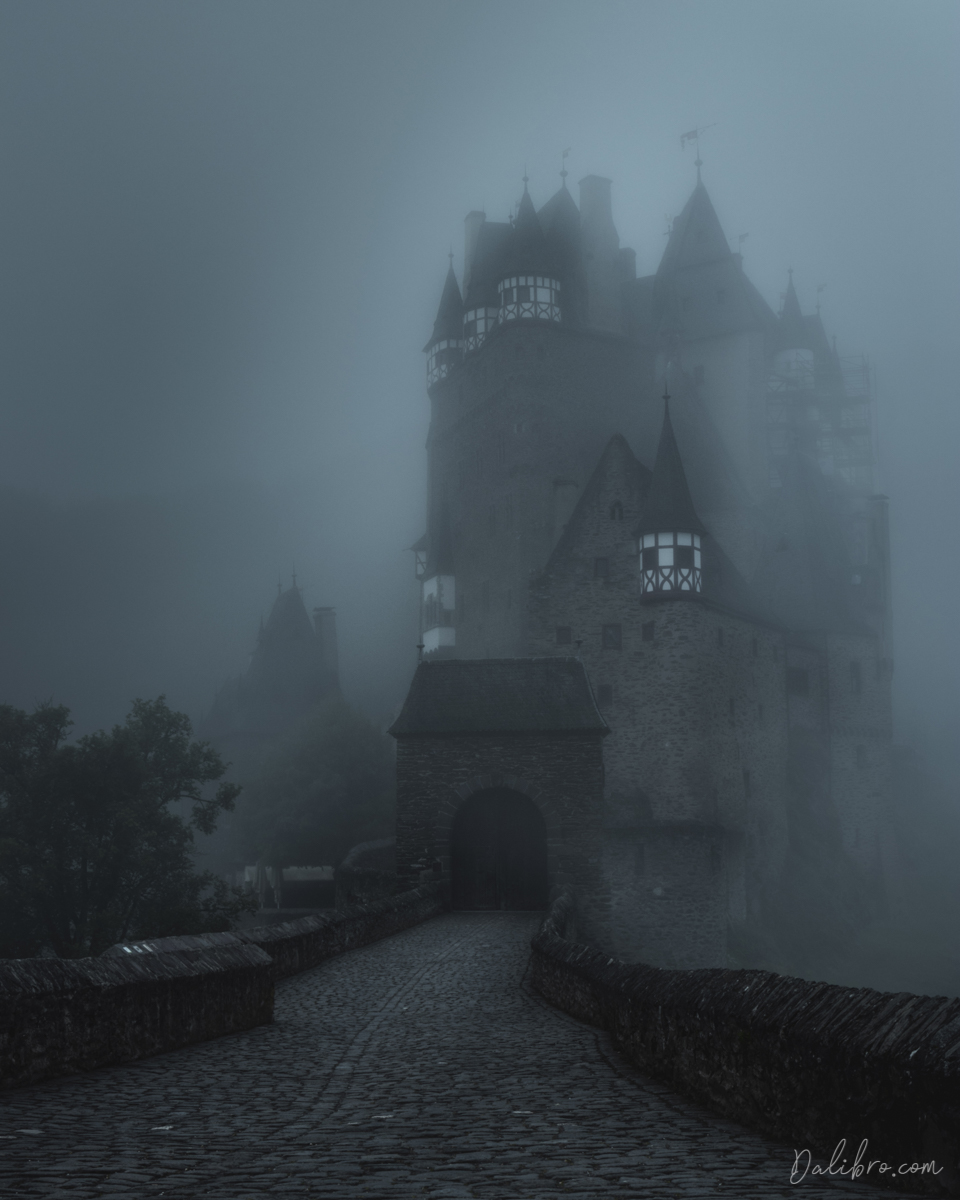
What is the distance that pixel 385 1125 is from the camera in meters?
5.75

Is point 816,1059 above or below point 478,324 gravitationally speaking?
below

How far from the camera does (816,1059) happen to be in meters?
4.82

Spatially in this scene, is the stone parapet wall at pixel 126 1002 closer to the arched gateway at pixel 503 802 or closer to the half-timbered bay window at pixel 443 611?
the arched gateway at pixel 503 802

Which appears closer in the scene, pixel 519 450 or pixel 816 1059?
pixel 816 1059

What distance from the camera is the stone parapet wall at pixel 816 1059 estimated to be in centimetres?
406

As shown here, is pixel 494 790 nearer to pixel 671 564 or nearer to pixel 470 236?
pixel 671 564

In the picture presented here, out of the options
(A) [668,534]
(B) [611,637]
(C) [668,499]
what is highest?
(C) [668,499]

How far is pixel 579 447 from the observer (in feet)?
181

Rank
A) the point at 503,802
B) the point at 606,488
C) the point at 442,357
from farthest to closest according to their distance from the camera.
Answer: the point at 442,357 < the point at 606,488 < the point at 503,802

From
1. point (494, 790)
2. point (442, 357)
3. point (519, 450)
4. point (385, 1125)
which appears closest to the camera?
point (385, 1125)

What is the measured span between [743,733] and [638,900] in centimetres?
1020

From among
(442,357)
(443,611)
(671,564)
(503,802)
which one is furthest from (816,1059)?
(442,357)

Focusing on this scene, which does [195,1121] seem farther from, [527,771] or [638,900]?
[638,900]

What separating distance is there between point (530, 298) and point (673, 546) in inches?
731
